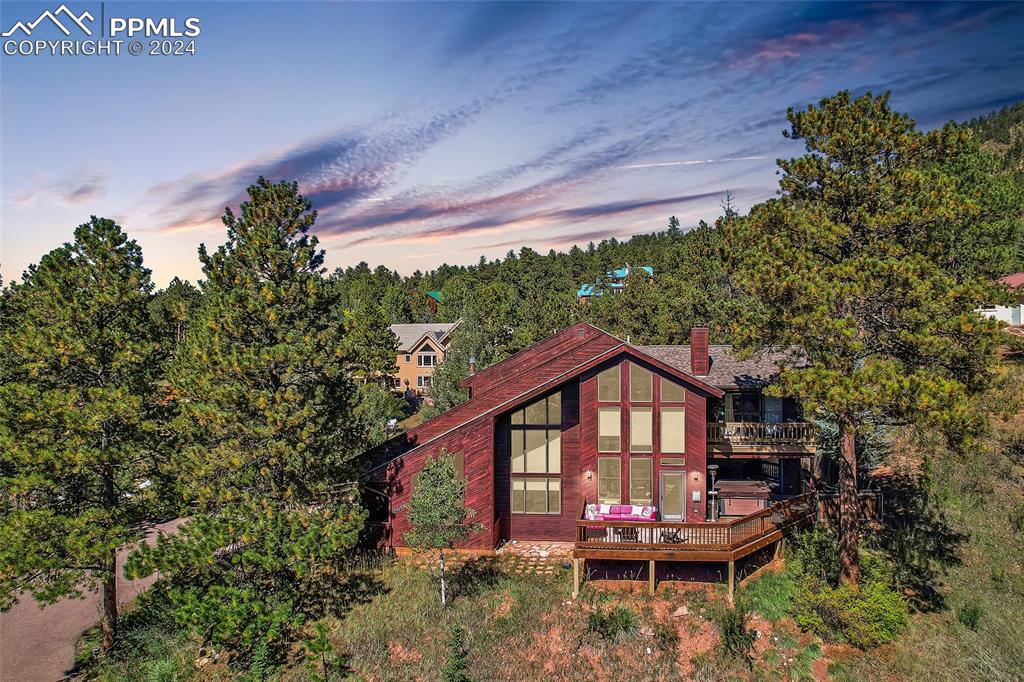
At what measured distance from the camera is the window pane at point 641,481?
2220 cm

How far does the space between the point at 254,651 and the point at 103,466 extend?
7.01 metres

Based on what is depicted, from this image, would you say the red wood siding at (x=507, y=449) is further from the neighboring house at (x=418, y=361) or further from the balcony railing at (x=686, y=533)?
the neighboring house at (x=418, y=361)

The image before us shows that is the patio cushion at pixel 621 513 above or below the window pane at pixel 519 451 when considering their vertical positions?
below

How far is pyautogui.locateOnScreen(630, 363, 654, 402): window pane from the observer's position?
72.8 ft

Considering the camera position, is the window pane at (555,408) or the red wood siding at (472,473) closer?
the red wood siding at (472,473)

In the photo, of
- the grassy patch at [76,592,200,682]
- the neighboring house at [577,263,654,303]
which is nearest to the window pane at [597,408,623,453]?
the grassy patch at [76,592,200,682]

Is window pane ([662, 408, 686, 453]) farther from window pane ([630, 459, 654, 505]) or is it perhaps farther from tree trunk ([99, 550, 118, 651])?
tree trunk ([99, 550, 118, 651])

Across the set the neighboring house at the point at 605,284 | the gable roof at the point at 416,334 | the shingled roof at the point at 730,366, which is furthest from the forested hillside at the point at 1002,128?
the shingled roof at the point at 730,366

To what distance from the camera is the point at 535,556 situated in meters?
21.5

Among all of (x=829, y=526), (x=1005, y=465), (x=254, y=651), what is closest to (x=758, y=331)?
(x=829, y=526)

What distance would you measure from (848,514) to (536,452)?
425 inches

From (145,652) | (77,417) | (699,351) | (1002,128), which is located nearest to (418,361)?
(699,351)

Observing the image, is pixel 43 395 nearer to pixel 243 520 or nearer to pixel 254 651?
pixel 243 520

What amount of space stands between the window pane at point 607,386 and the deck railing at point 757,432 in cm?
457
